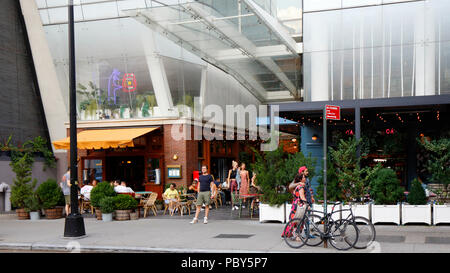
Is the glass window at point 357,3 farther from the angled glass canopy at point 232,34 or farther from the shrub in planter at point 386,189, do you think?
the shrub in planter at point 386,189

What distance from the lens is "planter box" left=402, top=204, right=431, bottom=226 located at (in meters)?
13.5

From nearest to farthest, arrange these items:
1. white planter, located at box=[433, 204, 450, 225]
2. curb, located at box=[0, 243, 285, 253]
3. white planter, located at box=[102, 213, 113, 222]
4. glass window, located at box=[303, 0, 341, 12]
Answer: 1. curb, located at box=[0, 243, 285, 253]
2. white planter, located at box=[433, 204, 450, 225]
3. white planter, located at box=[102, 213, 113, 222]
4. glass window, located at box=[303, 0, 341, 12]

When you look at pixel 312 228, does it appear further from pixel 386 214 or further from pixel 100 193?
pixel 100 193

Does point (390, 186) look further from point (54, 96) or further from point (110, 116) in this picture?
point (54, 96)

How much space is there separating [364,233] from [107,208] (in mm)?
9290

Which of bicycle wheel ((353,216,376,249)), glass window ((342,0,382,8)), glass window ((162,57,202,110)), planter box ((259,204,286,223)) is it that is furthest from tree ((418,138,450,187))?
glass window ((162,57,202,110))

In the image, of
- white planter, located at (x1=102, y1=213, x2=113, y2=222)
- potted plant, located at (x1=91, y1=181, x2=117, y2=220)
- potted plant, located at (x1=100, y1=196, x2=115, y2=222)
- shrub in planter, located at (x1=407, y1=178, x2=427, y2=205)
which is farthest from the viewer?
potted plant, located at (x1=91, y1=181, x2=117, y2=220)

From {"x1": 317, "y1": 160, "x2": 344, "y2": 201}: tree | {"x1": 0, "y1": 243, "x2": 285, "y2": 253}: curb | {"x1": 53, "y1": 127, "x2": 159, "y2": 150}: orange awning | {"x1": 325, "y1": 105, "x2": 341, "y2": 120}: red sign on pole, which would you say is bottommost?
{"x1": 0, "y1": 243, "x2": 285, "y2": 253}: curb

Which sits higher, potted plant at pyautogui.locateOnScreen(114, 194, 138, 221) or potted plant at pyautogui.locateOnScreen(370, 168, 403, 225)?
potted plant at pyautogui.locateOnScreen(370, 168, 403, 225)

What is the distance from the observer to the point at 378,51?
18828mm

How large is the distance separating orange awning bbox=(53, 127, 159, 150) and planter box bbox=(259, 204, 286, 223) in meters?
7.03

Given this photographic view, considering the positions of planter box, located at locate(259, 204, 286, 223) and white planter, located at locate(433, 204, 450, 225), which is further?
planter box, located at locate(259, 204, 286, 223)

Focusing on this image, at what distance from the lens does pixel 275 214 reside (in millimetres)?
14648

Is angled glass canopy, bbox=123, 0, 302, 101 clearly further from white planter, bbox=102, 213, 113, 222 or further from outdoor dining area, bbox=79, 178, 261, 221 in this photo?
white planter, bbox=102, 213, 113, 222
